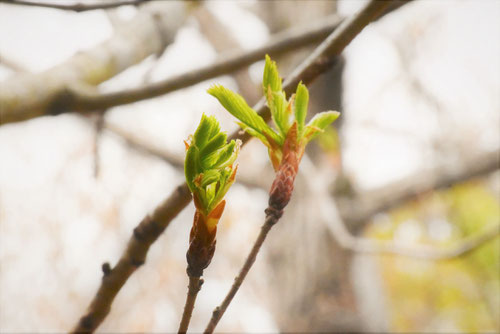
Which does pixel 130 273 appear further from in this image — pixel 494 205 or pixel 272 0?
pixel 494 205

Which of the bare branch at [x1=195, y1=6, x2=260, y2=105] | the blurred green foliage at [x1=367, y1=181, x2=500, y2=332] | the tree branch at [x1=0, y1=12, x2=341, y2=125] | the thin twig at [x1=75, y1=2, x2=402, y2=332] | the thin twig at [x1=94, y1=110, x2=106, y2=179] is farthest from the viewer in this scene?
the blurred green foliage at [x1=367, y1=181, x2=500, y2=332]

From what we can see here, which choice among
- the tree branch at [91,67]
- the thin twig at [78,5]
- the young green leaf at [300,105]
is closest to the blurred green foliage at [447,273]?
the tree branch at [91,67]

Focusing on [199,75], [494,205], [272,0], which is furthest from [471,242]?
[494,205]

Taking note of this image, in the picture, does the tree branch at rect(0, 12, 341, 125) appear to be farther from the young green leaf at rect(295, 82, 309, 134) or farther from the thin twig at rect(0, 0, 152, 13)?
the young green leaf at rect(295, 82, 309, 134)

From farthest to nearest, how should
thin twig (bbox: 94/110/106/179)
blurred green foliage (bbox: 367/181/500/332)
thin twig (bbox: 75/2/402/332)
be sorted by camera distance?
blurred green foliage (bbox: 367/181/500/332) < thin twig (bbox: 94/110/106/179) < thin twig (bbox: 75/2/402/332)

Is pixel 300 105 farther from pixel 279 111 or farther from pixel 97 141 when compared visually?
pixel 97 141

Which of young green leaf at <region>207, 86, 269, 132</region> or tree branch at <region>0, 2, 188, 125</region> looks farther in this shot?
tree branch at <region>0, 2, 188, 125</region>

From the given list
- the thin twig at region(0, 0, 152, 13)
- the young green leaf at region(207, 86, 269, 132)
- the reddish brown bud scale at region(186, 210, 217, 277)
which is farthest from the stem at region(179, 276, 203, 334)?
the thin twig at region(0, 0, 152, 13)
